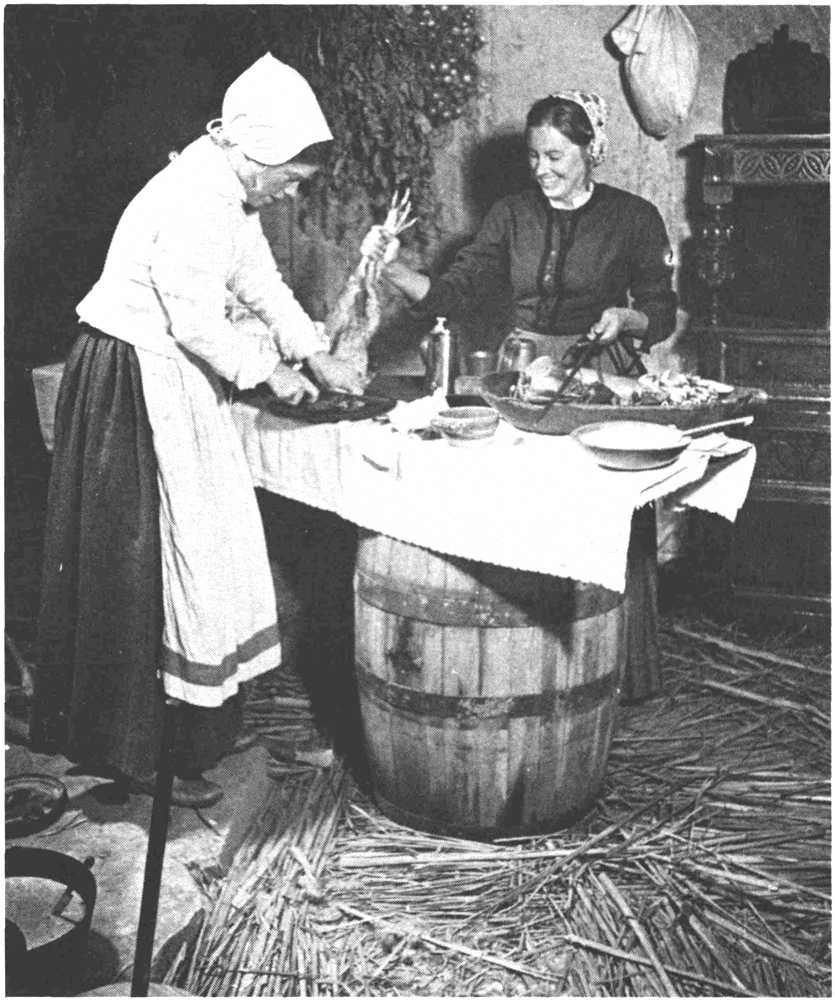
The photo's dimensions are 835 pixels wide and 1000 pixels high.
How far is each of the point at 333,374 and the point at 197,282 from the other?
2.24ft

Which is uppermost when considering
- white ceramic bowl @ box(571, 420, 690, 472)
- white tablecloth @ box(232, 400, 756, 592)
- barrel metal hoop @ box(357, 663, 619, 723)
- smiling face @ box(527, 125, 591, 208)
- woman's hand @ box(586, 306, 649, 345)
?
smiling face @ box(527, 125, 591, 208)

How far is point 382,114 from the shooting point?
517cm

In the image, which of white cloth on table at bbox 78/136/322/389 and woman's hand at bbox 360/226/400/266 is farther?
woman's hand at bbox 360/226/400/266

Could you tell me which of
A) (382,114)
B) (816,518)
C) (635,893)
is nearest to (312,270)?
(382,114)

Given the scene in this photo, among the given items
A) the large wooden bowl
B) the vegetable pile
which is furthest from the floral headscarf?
the large wooden bowl

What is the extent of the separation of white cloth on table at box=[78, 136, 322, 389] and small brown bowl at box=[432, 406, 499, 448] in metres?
0.62

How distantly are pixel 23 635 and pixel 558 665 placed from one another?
280 cm

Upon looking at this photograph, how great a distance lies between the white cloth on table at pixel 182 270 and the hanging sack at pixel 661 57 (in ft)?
A: 8.53

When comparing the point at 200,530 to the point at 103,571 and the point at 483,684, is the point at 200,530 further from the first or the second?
the point at 483,684

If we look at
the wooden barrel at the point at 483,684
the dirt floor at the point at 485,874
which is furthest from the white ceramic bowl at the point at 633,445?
the dirt floor at the point at 485,874

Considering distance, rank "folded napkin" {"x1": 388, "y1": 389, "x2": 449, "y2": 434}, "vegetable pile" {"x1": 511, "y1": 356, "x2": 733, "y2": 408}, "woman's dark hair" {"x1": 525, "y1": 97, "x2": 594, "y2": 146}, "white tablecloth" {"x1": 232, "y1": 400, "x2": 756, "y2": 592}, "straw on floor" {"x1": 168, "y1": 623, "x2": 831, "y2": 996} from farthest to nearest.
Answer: "woman's dark hair" {"x1": 525, "y1": 97, "x2": 594, "y2": 146}, "folded napkin" {"x1": 388, "y1": 389, "x2": 449, "y2": 434}, "vegetable pile" {"x1": 511, "y1": 356, "x2": 733, "y2": 408}, "straw on floor" {"x1": 168, "y1": 623, "x2": 831, "y2": 996}, "white tablecloth" {"x1": 232, "y1": 400, "x2": 756, "y2": 592}

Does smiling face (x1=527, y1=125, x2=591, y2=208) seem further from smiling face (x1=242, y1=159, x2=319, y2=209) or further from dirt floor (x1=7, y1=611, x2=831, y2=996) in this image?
dirt floor (x1=7, y1=611, x2=831, y2=996)

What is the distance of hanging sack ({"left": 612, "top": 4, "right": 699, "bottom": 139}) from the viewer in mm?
5109

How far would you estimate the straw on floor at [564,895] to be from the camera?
2.96m
